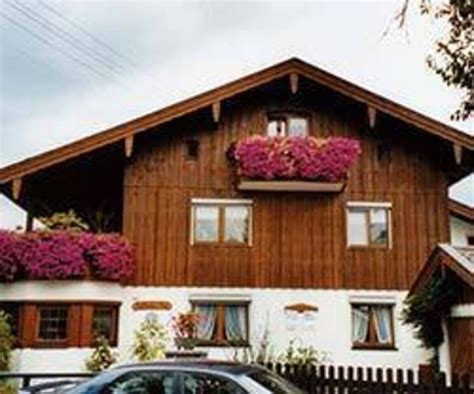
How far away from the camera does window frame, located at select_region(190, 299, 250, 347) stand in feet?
69.9

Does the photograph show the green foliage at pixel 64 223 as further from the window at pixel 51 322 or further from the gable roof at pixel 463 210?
the gable roof at pixel 463 210

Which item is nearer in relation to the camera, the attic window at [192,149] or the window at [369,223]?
the window at [369,223]

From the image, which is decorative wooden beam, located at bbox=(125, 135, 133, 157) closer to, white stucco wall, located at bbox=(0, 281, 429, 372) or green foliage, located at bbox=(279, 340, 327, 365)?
white stucco wall, located at bbox=(0, 281, 429, 372)

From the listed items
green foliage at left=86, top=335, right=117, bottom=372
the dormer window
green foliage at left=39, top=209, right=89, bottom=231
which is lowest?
green foliage at left=86, top=335, right=117, bottom=372

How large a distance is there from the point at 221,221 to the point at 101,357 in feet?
17.4

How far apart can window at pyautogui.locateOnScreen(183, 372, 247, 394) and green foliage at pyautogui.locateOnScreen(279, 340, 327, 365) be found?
1245 cm

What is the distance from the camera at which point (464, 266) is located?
14.4m

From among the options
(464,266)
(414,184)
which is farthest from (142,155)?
(464,266)

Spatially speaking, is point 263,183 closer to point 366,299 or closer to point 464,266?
point 366,299

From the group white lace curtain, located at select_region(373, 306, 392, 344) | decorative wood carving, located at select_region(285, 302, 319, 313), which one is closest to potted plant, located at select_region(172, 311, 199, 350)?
decorative wood carving, located at select_region(285, 302, 319, 313)

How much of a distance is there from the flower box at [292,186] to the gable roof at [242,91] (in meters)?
2.70

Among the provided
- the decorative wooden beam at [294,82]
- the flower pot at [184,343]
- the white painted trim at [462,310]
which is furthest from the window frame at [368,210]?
A: the white painted trim at [462,310]

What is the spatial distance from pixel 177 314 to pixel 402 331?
6618 millimetres

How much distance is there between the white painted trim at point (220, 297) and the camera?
70.7 feet
